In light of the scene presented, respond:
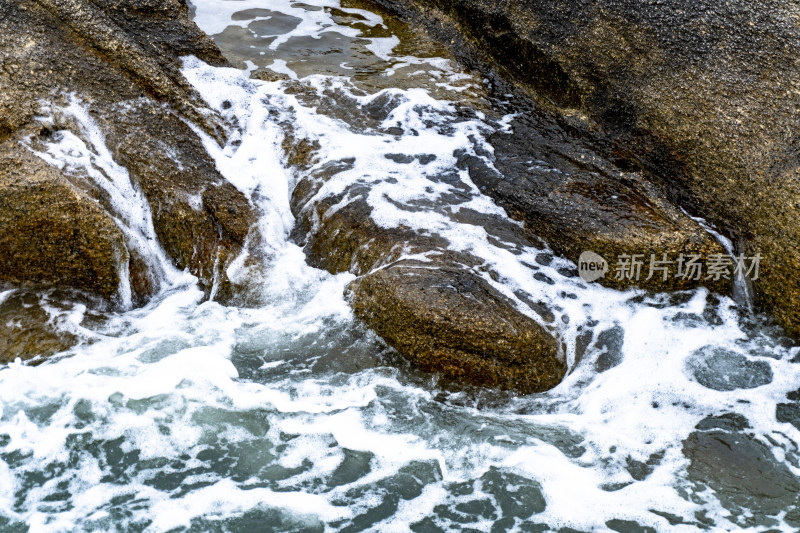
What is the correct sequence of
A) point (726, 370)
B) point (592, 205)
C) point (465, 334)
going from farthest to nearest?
point (592, 205) < point (726, 370) < point (465, 334)

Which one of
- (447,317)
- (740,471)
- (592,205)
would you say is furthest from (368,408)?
(592,205)

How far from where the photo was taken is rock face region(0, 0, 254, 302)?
15.0 feet

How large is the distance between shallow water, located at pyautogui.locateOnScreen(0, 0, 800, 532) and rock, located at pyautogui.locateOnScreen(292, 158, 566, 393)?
10 centimetres

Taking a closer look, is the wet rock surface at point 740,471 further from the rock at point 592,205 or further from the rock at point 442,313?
A: the rock at point 592,205

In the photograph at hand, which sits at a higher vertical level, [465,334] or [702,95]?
[702,95]

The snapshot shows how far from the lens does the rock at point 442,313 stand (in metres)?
4.26

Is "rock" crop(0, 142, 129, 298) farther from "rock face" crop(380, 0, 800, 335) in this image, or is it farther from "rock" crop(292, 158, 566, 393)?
"rock face" crop(380, 0, 800, 335)

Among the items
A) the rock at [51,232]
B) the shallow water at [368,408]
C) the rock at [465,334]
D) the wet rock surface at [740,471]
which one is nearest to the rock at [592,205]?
the shallow water at [368,408]

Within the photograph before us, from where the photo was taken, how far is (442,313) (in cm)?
429

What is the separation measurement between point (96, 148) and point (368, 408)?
265cm

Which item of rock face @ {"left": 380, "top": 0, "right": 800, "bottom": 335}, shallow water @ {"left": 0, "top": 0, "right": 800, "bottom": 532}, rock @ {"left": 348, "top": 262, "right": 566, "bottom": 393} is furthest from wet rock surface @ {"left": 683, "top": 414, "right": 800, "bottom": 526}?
rock face @ {"left": 380, "top": 0, "right": 800, "bottom": 335}

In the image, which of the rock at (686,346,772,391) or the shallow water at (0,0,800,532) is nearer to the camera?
the shallow water at (0,0,800,532)

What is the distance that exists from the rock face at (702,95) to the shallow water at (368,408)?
63 cm

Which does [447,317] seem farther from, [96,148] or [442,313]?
[96,148]
